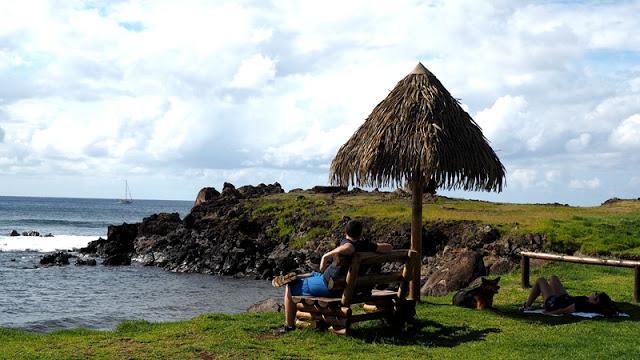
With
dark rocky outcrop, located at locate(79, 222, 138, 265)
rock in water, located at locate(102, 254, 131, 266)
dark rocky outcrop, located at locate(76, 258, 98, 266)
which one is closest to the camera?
dark rocky outcrop, located at locate(76, 258, 98, 266)

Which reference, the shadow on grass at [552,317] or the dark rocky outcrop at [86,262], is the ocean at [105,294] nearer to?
the dark rocky outcrop at [86,262]

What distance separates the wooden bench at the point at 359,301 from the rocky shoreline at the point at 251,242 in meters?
11.9

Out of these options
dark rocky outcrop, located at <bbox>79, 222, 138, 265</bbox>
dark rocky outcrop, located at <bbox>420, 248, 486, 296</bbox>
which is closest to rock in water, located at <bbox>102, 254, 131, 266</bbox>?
dark rocky outcrop, located at <bbox>79, 222, 138, 265</bbox>

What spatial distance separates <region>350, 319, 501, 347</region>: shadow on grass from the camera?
501 inches

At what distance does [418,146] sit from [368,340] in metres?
4.66

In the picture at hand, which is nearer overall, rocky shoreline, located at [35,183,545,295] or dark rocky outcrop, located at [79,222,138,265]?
rocky shoreline, located at [35,183,545,295]

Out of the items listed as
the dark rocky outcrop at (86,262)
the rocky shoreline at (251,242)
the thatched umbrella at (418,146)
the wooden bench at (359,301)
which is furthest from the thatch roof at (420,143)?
the dark rocky outcrop at (86,262)

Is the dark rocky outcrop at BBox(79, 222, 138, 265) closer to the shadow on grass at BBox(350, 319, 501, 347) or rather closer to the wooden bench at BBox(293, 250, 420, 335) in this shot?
the wooden bench at BBox(293, 250, 420, 335)

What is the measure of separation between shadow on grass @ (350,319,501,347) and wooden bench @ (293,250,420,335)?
Answer: 0.28 metres

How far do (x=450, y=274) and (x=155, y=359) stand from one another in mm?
11805

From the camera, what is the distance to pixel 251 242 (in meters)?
53.0

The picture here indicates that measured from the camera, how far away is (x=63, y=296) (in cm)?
3438

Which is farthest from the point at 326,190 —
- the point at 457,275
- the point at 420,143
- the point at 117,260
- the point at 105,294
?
the point at 420,143

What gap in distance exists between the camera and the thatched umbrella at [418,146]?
15312 mm
